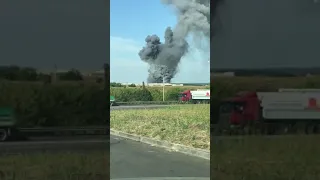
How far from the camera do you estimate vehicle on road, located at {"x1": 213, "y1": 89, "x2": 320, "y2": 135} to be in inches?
240

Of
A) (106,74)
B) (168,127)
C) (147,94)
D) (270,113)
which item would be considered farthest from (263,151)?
(147,94)

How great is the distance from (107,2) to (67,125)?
1.62m

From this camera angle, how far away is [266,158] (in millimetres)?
6391

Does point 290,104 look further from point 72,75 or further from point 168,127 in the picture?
point 168,127

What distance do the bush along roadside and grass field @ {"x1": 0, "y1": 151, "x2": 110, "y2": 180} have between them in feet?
1.68

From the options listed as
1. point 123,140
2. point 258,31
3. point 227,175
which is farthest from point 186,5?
point 123,140

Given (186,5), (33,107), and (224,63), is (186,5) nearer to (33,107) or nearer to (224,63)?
(224,63)

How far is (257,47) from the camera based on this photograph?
5875mm

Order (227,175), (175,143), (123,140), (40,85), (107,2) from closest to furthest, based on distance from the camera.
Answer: (107,2) → (40,85) → (227,175) → (175,143) → (123,140)

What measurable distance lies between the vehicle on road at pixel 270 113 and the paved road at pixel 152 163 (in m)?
1.22

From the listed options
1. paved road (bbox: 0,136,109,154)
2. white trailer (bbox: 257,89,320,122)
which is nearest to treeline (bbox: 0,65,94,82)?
paved road (bbox: 0,136,109,154)

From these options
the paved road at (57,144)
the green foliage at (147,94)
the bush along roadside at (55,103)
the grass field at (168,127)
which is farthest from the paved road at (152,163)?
the green foliage at (147,94)

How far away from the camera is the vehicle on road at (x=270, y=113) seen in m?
6.10

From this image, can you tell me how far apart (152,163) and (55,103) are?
3.24 meters
